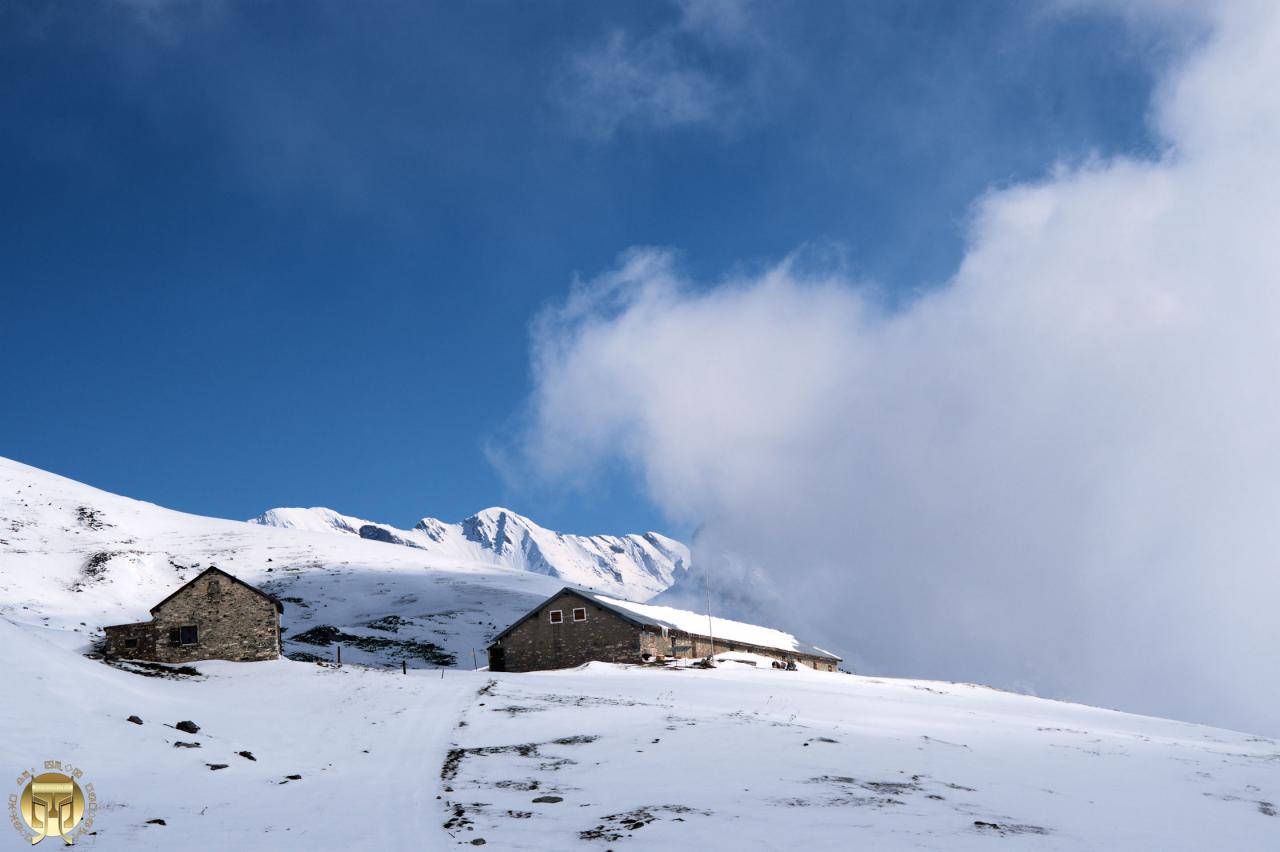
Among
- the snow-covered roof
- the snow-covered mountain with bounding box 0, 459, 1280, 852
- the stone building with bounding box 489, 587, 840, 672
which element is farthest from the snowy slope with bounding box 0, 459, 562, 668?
the snow-covered mountain with bounding box 0, 459, 1280, 852

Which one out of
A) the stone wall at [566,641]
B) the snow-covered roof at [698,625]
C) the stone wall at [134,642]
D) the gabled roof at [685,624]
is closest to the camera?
the stone wall at [134,642]

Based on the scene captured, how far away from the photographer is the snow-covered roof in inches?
2630

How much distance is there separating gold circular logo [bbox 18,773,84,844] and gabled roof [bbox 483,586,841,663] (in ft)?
155

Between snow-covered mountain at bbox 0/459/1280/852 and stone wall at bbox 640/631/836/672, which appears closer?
snow-covered mountain at bbox 0/459/1280/852

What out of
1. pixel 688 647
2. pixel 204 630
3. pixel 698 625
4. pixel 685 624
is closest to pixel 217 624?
pixel 204 630

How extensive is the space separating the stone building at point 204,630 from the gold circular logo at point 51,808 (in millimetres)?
33722

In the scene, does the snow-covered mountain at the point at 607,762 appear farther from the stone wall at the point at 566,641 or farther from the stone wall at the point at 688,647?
the stone wall at the point at 688,647

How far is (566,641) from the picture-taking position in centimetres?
6488

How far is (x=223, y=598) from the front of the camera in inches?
1946

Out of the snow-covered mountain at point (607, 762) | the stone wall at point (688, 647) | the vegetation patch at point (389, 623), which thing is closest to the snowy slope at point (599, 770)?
the snow-covered mountain at point (607, 762)

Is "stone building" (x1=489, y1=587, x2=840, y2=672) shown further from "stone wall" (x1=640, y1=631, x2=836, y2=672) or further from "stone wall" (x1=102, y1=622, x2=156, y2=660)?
"stone wall" (x1=102, y1=622, x2=156, y2=660)

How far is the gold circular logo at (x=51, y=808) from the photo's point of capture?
1461 cm

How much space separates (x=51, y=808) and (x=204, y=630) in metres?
37.0

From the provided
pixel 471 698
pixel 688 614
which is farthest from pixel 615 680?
pixel 688 614
